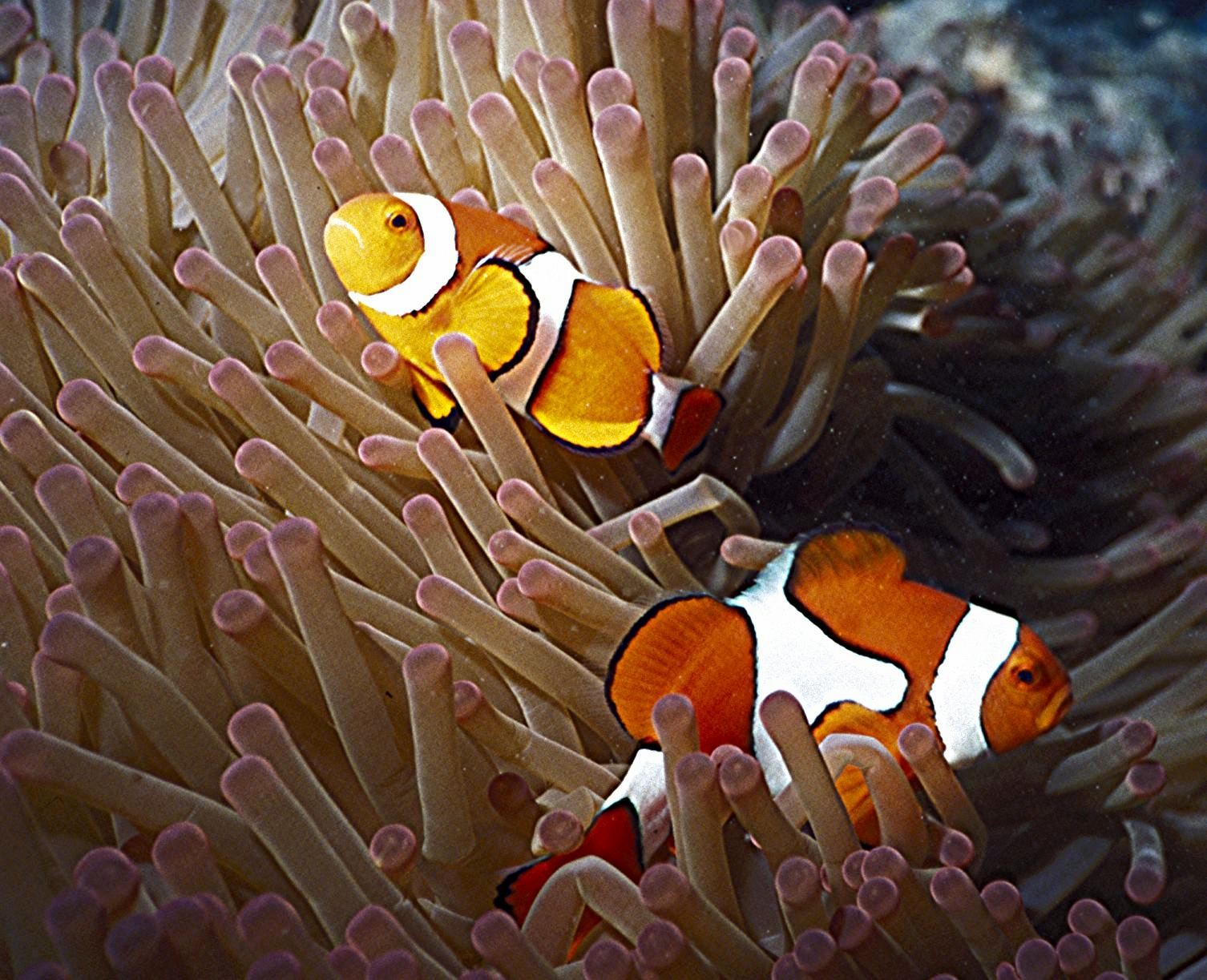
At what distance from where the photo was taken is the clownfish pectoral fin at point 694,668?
822mm

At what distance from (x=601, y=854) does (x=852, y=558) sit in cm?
28

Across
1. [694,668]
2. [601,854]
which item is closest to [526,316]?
[694,668]

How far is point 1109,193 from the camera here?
1908mm

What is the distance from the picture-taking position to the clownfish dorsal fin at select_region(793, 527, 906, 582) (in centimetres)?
86

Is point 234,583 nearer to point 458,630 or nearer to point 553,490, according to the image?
point 458,630

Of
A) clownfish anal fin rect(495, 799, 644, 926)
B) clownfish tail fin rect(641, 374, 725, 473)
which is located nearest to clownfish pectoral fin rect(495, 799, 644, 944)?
clownfish anal fin rect(495, 799, 644, 926)

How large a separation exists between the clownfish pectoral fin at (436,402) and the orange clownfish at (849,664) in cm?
25

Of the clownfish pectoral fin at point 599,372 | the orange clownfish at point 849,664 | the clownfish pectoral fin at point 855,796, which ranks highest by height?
the clownfish pectoral fin at point 599,372

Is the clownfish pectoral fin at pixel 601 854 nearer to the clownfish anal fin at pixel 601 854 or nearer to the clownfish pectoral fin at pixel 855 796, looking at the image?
the clownfish anal fin at pixel 601 854

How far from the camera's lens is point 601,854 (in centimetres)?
77

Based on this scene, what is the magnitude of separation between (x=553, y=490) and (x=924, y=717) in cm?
36

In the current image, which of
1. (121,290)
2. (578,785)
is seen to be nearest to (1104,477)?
(578,785)

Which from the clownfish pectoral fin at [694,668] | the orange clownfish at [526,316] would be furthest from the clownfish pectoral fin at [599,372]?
the clownfish pectoral fin at [694,668]

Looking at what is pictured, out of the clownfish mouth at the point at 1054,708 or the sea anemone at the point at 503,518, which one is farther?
the clownfish mouth at the point at 1054,708
